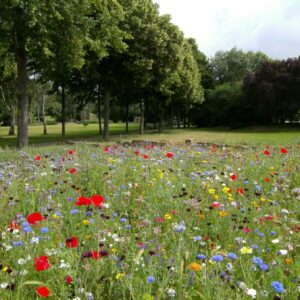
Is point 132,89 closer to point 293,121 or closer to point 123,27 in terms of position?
point 123,27

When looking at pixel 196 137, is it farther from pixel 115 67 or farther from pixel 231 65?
pixel 231 65

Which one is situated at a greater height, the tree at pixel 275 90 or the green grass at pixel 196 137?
the tree at pixel 275 90

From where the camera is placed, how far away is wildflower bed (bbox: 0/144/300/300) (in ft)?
8.70

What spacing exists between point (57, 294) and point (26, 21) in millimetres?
17561

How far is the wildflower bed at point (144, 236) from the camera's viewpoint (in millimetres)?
2650

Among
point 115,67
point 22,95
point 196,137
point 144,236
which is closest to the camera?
point 144,236

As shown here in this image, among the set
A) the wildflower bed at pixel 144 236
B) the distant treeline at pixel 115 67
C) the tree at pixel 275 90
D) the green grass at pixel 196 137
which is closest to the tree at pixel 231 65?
the distant treeline at pixel 115 67

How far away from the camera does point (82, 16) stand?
821 inches

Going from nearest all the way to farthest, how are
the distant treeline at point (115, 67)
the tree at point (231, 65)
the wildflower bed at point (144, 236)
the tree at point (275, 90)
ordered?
the wildflower bed at point (144, 236)
the distant treeline at point (115, 67)
the tree at point (275, 90)
the tree at point (231, 65)

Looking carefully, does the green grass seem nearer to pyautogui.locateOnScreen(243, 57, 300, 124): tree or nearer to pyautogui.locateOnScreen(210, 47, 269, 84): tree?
pyautogui.locateOnScreen(243, 57, 300, 124): tree

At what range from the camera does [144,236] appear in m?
3.71

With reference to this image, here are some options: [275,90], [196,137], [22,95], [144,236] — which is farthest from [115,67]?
[144,236]

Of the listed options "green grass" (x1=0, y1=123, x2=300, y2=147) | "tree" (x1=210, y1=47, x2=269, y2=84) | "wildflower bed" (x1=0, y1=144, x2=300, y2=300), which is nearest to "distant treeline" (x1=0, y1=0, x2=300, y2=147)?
"green grass" (x1=0, y1=123, x2=300, y2=147)

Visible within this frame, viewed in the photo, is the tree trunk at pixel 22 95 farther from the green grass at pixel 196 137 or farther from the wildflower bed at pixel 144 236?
the wildflower bed at pixel 144 236
